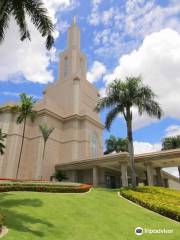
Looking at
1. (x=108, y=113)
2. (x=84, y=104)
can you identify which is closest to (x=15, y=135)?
(x=84, y=104)

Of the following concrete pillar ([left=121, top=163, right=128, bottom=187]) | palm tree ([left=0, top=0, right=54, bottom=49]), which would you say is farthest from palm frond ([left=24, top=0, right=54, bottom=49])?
concrete pillar ([left=121, top=163, right=128, bottom=187])

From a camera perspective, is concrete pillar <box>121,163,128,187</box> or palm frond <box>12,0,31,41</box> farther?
concrete pillar <box>121,163,128,187</box>

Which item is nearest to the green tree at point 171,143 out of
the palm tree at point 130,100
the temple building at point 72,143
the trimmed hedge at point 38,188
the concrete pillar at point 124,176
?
the temple building at point 72,143

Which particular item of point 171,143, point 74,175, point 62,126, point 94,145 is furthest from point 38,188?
point 171,143

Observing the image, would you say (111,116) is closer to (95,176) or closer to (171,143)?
(95,176)

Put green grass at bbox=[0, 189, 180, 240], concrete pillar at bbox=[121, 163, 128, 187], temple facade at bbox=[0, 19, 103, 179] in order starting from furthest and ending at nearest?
1. temple facade at bbox=[0, 19, 103, 179]
2. concrete pillar at bbox=[121, 163, 128, 187]
3. green grass at bbox=[0, 189, 180, 240]

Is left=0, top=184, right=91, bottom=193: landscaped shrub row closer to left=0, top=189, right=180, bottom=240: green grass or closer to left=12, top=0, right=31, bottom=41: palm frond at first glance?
left=0, top=189, right=180, bottom=240: green grass

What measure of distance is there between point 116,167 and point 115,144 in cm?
1702

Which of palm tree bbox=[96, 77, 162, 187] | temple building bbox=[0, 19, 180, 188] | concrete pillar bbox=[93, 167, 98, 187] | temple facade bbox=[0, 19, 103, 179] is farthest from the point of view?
temple facade bbox=[0, 19, 103, 179]

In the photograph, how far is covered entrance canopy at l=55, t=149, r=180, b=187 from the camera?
101 ft

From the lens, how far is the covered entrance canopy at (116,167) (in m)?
30.7

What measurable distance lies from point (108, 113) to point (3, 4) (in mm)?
16143

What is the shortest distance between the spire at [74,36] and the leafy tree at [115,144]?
78.6ft

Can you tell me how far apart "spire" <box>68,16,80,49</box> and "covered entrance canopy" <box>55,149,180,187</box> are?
3038 centimetres
